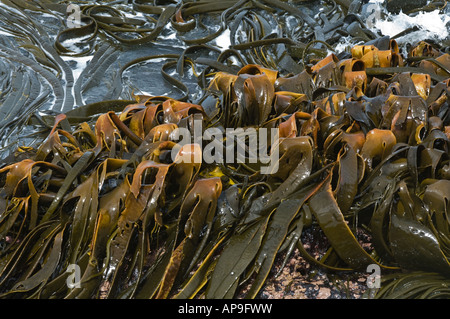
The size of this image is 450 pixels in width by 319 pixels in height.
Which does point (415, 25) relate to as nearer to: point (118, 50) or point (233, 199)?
point (118, 50)

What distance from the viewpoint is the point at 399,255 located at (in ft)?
4.69

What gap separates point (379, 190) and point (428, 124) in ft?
1.28

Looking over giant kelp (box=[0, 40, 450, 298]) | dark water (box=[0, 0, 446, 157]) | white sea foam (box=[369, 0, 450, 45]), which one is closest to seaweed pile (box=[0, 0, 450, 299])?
giant kelp (box=[0, 40, 450, 298])

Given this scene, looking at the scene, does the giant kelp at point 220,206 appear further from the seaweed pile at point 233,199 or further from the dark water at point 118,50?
the dark water at point 118,50

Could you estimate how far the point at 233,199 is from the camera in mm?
1576

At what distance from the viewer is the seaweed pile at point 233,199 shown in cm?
143

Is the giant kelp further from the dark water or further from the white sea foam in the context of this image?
the white sea foam

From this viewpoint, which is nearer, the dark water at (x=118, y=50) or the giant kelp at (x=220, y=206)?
the giant kelp at (x=220, y=206)

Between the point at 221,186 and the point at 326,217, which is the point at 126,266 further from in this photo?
the point at 326,217

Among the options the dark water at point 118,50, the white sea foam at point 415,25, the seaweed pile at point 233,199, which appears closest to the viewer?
the seaweed pile at point 233,199

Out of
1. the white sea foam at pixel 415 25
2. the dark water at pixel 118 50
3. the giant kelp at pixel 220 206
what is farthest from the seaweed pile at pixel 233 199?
the white sea foam at pixel 415 25

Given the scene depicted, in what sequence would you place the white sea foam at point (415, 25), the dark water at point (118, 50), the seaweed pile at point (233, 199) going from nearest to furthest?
the seaweed pile at point (233, 199), the dark water at point (118, 50), the white sea foam at point (415, 25)

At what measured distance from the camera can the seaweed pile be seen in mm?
1426
